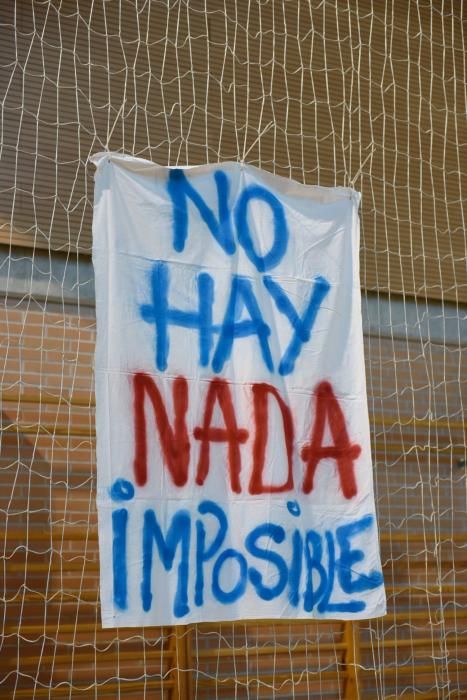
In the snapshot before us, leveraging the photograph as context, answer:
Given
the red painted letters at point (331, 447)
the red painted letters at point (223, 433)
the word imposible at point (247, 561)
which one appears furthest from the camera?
the red painted letters at point (331, 447)

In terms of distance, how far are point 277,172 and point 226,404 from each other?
77.5 inches

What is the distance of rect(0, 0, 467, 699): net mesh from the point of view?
389 centimetres

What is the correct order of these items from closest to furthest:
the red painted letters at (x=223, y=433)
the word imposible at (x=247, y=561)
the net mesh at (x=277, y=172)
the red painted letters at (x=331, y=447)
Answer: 1. the word imposible at (x=247, y=561)
2. the red painted letters at (x=223, y=433)
3. the red painted letters at (x=331, y=447)
4. the net mesh at (x=277, y=172)

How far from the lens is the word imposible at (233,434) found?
2695 mm

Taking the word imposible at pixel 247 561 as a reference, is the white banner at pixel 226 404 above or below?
above

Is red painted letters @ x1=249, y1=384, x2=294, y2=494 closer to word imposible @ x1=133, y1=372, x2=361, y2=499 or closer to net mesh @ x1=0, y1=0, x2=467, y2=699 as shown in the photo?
word imposible @ x1=133, y1=372, x2=361, y2=499

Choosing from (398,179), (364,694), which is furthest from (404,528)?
(398,179)

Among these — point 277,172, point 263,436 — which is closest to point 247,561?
point 263,436

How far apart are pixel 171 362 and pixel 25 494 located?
138 cm

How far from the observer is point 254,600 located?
273 centimetres

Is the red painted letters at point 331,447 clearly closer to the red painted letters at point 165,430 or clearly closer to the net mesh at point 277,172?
the red painted letters at point 165,430

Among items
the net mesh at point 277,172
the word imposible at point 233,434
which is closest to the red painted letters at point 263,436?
the word imposible at point 233,434

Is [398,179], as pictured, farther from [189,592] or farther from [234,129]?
[189,592]

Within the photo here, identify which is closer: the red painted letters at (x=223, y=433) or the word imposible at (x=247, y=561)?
the word imposible at (x=247, y=561)
